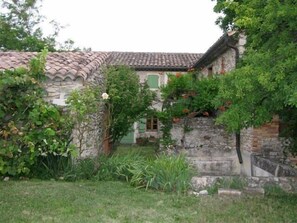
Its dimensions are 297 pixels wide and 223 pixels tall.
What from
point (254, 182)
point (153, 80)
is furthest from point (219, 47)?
point (153, 80)

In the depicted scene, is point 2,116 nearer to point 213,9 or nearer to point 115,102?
point 213,9

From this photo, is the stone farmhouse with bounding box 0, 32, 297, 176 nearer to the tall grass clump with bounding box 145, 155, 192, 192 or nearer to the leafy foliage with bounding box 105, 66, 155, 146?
the leafy foliage with bounding box 105, 66, 155, 146

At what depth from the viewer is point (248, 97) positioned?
5973 mm

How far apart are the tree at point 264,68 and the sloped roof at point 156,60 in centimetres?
1655

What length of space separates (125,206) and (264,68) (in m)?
3.51

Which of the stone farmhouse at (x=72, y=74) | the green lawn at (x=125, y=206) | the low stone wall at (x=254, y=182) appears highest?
the stone farmhouse at (x=72, y=74)

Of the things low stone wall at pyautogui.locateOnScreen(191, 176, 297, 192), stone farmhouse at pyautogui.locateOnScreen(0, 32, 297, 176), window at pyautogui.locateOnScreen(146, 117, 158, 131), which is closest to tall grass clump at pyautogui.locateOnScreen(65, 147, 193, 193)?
low stone wall at pyautogui.locateOnScreen(191, 176, 297, 192)

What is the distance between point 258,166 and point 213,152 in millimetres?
3217

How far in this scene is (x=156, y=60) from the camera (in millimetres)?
25719

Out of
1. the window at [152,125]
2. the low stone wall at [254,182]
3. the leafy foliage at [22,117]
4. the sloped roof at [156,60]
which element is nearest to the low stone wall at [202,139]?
the low stone wall at [254,182]

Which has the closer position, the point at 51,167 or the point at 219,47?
the point at 51,167

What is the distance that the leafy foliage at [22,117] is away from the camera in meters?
6.74

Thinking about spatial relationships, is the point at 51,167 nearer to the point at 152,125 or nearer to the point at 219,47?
the point at 219,47

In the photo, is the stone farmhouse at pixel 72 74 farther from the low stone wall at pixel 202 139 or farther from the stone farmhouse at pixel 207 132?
the low stone wall at pixel 202 139
